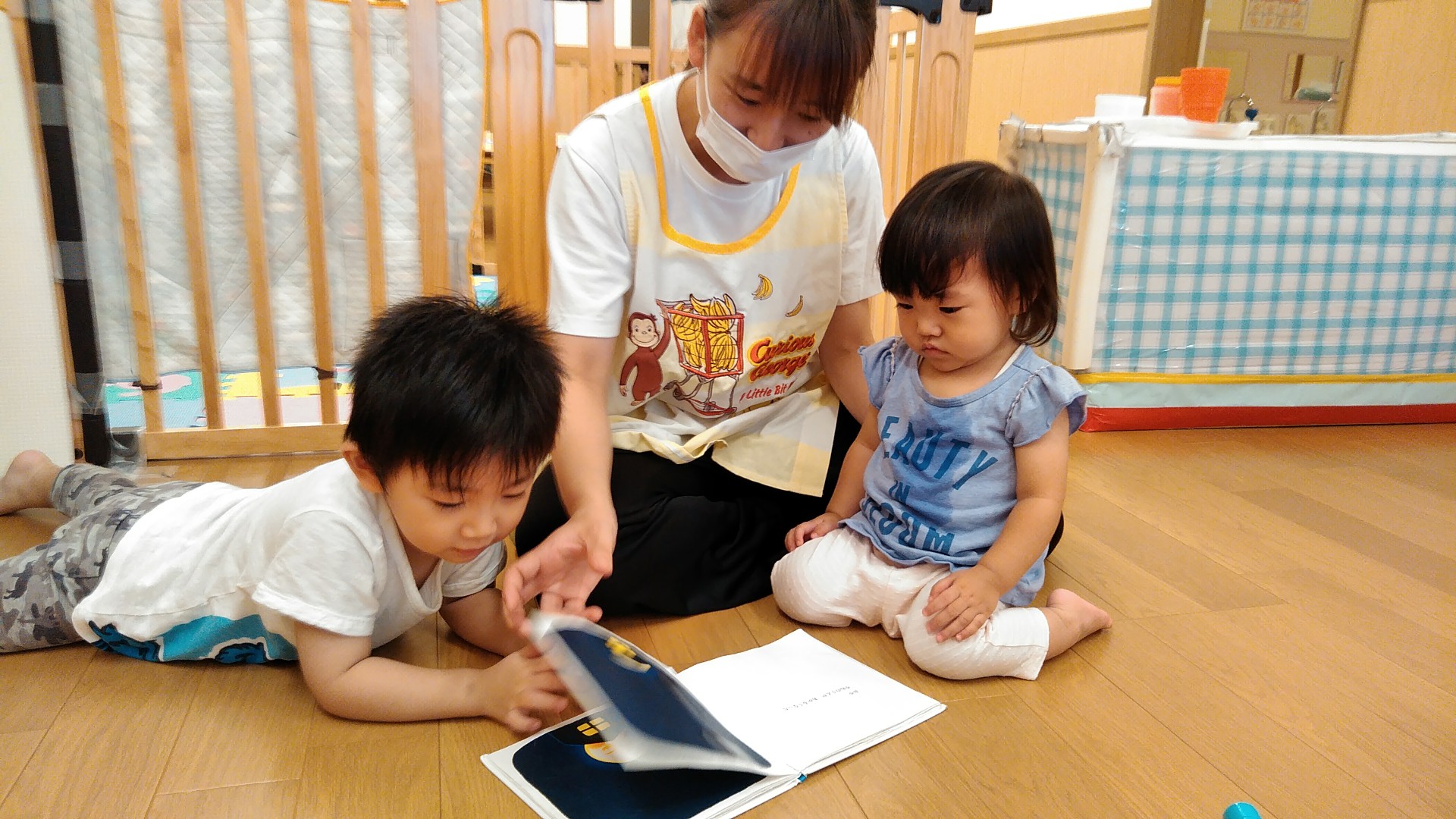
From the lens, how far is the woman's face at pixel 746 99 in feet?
3.00

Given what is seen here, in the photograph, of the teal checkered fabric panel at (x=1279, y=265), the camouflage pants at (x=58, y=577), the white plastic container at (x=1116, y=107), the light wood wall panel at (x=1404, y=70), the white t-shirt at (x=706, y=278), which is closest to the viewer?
the camouflage pants at (x=58, y=577)

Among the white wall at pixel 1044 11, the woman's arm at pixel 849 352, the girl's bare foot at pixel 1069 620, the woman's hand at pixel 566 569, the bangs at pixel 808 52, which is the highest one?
the white wall at pixel 1044 11

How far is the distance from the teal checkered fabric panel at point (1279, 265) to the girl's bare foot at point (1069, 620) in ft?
2.94

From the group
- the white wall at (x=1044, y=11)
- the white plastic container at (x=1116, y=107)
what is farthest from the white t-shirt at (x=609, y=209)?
the white wall at (x=1044, y=11)

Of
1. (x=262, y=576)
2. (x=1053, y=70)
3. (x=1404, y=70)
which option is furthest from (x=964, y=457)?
(x=1053, y=70)

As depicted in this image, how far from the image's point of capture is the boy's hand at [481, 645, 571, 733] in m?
0.88

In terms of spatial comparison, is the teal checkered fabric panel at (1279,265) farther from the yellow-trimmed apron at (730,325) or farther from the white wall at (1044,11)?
the white wall at (1044,11)

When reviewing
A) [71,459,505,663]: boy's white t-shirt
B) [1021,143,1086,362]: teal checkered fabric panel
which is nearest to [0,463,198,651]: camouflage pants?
[71,459,505,663]: boy's white t-shirt

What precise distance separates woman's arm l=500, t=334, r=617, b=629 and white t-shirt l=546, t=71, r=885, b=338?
0.04 m

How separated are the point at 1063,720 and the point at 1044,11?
3.38 meters

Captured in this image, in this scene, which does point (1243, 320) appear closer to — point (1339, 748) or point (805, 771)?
point (1339, 748)

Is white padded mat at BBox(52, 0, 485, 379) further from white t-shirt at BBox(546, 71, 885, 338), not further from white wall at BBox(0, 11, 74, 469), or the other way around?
white t-shirt at BBox(546, 71, 885, 338)

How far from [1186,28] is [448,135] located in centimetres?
227

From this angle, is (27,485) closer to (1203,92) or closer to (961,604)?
(961,604)
